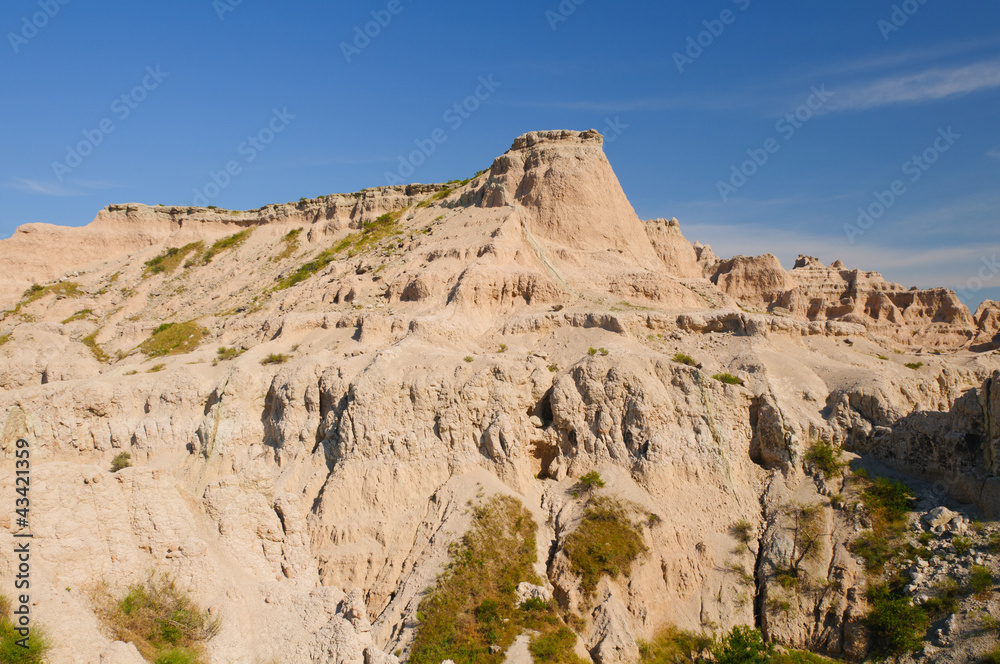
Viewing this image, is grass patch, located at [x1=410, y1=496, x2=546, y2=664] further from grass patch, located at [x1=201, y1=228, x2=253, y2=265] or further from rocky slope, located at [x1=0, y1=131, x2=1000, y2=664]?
grass patch, located at [x1=201, y1=228, x2=253, y2=265]

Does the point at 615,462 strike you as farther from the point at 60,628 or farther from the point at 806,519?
the point at 60,628

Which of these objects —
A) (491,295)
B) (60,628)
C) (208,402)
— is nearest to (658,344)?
(491,295)

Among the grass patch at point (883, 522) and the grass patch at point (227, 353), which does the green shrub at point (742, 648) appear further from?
the grass patch at point (227, 353)

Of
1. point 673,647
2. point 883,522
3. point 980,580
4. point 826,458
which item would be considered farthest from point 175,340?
point 980,580

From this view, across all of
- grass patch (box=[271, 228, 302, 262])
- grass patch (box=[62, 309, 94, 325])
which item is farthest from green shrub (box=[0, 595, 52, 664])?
grass patch (box=[271, 228, 302, 262])

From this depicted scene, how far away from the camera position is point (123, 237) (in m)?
47.4

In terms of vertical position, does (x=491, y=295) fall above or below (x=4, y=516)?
above

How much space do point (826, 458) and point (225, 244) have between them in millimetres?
40887

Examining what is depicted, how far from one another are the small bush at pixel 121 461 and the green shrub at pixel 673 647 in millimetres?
16922

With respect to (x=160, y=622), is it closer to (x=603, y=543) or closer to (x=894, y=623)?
(x=603, y=543)

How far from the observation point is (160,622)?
550 inches

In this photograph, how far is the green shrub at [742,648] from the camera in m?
15.7

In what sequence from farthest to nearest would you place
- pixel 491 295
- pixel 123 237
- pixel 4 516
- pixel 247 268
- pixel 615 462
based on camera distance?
pixel 123 237
pixel 247 268
pixel 491 295
pixel 615 462
pixel 4 516

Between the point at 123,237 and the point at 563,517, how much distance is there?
43.1 metres
